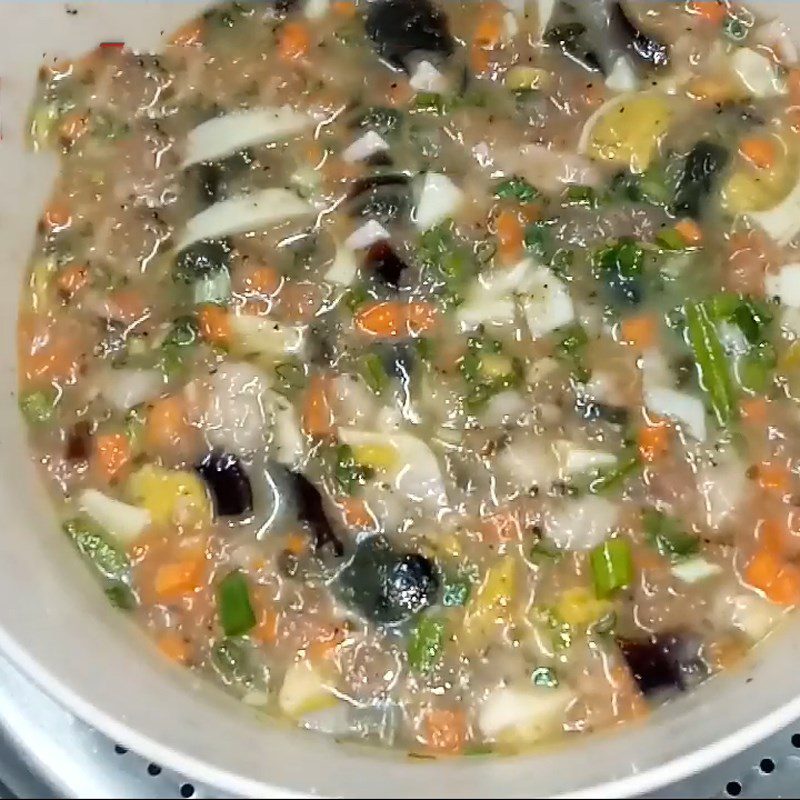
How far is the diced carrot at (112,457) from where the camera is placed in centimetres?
205

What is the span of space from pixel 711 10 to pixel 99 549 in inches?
67.0

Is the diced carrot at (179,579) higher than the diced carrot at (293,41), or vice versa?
the diced carrot at (293,41)

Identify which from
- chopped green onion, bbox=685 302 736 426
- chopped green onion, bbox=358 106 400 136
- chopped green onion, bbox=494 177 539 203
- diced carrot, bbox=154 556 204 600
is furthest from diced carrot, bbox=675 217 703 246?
diced carrot, bbox=154 556 204 600

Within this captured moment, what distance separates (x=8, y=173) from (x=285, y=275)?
0.59m

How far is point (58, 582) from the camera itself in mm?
1894

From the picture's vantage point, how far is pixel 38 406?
2.10 meters

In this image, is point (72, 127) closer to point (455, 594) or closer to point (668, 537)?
point (455, 594)

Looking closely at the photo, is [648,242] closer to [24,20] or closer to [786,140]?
[786,140]

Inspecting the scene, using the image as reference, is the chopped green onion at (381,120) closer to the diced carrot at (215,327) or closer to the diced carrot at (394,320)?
the diced carrot at (394,320)

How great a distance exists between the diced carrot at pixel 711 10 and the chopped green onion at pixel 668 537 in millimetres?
1129

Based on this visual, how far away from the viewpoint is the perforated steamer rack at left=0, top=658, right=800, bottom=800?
1857 mm

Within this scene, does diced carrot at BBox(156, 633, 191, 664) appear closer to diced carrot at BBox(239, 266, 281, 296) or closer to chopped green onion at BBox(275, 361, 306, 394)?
chopped green onion at BBox(275, 361, 306, 394)

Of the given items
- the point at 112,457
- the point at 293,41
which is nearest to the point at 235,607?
the point at 112,457

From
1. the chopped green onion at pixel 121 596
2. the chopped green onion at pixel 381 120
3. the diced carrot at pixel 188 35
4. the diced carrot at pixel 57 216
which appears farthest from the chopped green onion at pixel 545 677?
the diced carrot at pixel 188 35
